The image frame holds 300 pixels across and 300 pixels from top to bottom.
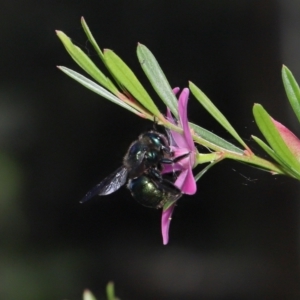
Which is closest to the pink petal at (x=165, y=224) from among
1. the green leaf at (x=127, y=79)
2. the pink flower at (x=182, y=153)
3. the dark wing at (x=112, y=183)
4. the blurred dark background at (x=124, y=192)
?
the pink flower at (x=182, y=153)

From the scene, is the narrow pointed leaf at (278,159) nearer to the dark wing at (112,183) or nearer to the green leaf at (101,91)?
the green leaf at (101,91)

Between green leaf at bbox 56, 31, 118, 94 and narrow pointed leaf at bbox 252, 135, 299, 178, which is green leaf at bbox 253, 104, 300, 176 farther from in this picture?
green leaf at bbox 56, 31, 118, 94

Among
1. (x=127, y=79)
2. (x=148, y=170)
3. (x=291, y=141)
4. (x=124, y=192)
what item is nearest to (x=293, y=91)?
(x=291, y=141)

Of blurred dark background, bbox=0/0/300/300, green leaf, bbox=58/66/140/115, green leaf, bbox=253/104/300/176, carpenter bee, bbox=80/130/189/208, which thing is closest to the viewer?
green leaf, bbox=253/104/300/176

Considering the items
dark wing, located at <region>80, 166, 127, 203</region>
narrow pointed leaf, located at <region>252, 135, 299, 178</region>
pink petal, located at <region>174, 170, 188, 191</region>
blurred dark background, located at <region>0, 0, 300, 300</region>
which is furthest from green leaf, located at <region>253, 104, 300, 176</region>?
blurred dark background, located at <region>0, 0, 300, 300</region>

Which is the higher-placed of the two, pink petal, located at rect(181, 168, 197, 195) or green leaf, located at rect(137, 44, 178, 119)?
green leaf, located at rect(137, 44, 178, 119)

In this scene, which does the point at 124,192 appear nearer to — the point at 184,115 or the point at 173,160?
the point at 173,160

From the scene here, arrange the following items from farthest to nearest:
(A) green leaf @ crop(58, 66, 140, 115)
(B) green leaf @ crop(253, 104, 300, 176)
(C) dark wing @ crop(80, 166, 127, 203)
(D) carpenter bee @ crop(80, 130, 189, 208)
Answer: (C) dark wing @ crop(80, 166, 127, 203)
(D) carpenter bee @ crop(80, 130, 189, 208)
(A) green leaf @ crop(58, 66, 140, 115)
(B) green leaf @ crop(253, 104, 300, 176)

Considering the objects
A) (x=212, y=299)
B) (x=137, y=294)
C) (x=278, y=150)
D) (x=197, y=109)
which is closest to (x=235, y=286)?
(x=212, y=299)
